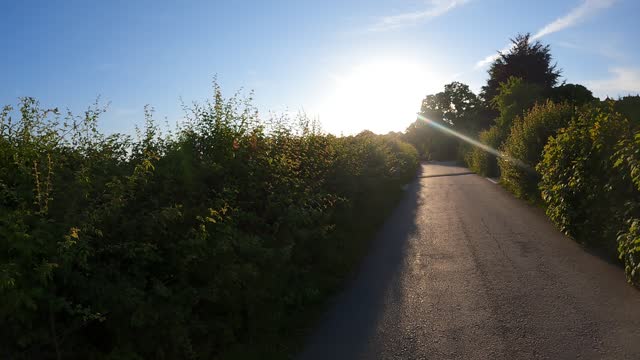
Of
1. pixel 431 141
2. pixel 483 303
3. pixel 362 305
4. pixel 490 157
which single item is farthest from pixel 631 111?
pixel 431 141

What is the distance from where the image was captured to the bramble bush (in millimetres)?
3695

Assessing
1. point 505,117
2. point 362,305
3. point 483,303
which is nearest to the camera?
point 483,303

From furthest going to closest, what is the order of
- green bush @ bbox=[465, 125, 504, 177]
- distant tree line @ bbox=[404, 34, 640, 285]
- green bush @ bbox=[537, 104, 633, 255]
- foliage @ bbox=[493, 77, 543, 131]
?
foliage @ bbox=[493, 77, 543, 131] < green bush @ bbox=[465, 125, 504, 177] < green bush @ bbox=[537, 104, 633, 255] < distant tree line @ bbox=[404, 34, 640, 285]

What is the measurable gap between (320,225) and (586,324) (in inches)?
178

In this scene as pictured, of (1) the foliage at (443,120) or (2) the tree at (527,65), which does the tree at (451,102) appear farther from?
(2) the tree at (527,65)

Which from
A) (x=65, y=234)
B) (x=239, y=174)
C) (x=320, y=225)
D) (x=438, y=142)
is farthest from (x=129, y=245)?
(x=438, y=142)

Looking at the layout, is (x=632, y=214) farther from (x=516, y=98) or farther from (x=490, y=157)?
(x=516, y=98)

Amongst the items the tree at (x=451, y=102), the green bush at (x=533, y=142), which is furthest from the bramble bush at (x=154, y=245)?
the tree at (x=451, y=102)

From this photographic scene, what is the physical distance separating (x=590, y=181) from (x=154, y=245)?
8.38 m

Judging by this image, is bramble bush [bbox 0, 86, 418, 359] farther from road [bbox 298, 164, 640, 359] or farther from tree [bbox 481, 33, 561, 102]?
tree [bbox 481, 33, 561, 102]

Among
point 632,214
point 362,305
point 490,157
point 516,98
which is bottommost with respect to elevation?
point 362,305

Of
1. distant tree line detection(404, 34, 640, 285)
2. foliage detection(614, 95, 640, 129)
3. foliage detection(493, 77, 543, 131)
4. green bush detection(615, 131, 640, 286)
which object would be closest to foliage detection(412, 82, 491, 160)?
foliage detection(493, 77, 543, 131)

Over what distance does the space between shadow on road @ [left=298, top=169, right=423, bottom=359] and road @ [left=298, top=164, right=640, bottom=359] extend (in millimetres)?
15

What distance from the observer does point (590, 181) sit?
9273 millimetres
